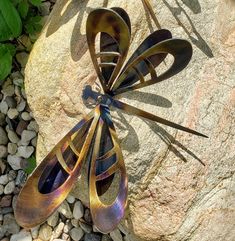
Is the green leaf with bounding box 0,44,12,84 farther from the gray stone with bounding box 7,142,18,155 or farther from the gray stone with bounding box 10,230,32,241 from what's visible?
the gray stone with bounding box 10,230,32,241

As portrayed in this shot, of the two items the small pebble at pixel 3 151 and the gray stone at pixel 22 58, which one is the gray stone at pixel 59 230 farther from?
the gray stone at pixel 22 58

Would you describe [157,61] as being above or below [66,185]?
above

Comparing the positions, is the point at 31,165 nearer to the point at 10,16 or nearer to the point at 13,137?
the point at 13,137

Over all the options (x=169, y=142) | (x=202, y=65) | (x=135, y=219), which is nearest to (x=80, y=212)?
(x=135, y=219)

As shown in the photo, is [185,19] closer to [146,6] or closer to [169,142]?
[146,6]

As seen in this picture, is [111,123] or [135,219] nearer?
[111,123]

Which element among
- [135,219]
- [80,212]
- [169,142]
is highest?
[169,142]
